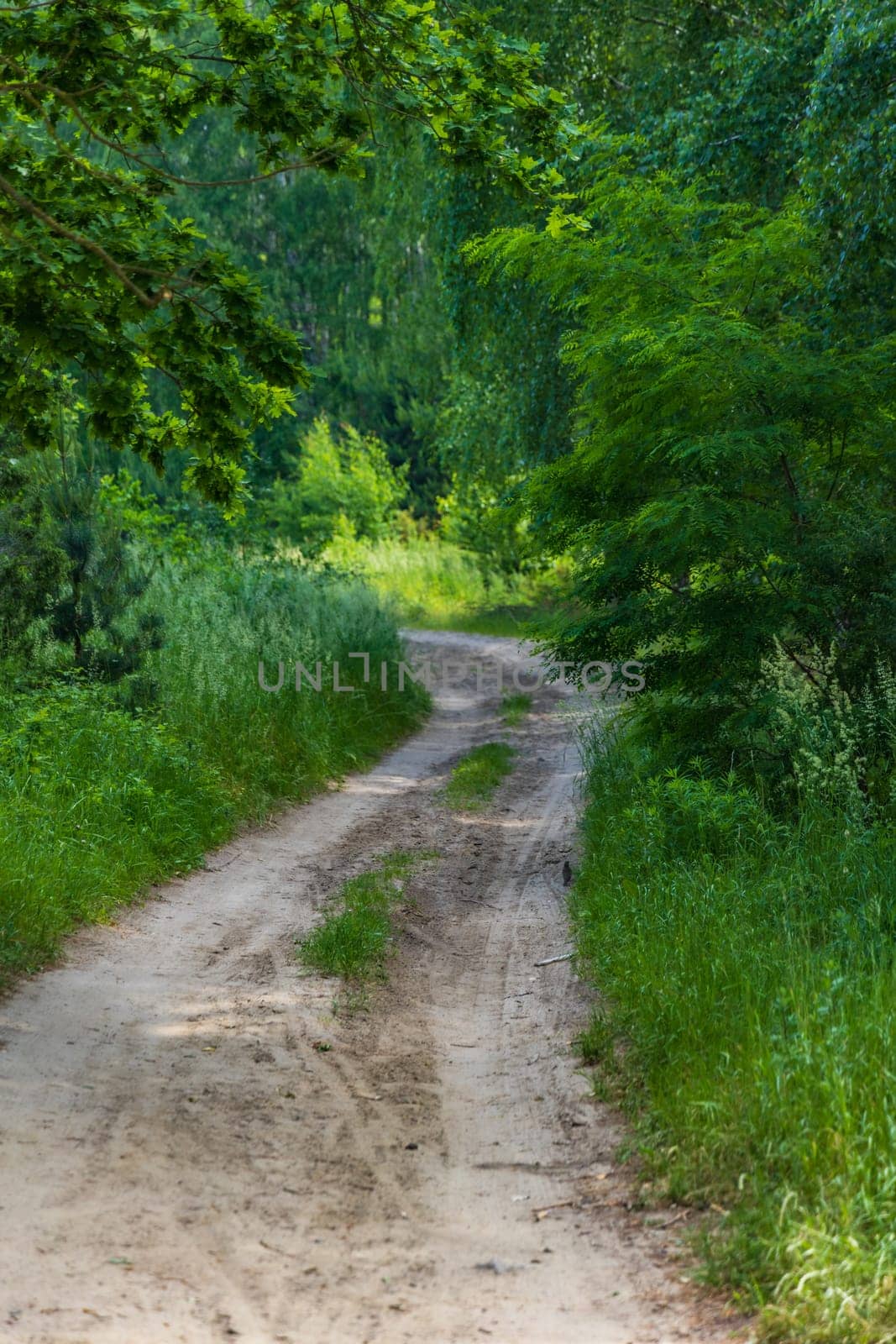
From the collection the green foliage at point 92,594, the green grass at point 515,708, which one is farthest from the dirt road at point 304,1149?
the green grass at point 515,708

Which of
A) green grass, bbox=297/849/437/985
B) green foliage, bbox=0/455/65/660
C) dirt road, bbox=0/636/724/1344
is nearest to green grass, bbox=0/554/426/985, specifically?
dirt road, bbox=0/636/724/1344

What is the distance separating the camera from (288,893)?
8.43 meters

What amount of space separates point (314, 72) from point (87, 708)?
4949 millimetres

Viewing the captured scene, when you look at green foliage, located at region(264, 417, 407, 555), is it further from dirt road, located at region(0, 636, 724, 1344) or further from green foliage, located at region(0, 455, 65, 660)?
dirt road, located at region(0, 636, 724, 1344)

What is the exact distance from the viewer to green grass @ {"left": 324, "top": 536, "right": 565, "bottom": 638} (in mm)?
26047

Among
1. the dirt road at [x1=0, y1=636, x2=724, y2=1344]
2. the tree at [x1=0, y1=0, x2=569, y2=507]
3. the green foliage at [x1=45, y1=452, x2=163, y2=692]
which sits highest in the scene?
the tree at [x1=0, y1=0, x2=569, y2=507]

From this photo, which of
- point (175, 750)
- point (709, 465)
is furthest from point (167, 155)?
point (175, 750)

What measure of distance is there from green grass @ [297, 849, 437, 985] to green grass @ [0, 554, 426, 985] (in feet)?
4.11

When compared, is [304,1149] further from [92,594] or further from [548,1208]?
[92,594]

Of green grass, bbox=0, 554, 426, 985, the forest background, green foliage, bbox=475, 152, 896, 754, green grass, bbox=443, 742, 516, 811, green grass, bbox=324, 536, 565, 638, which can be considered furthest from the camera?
green grass, bbox=324, 536, 565, 638

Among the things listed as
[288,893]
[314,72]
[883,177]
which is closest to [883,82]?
[883,177]

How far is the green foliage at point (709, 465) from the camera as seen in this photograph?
313 inches

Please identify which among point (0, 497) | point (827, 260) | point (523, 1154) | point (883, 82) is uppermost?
point (883, 82)

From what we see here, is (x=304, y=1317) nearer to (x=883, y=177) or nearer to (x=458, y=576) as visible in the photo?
(x=883, y=177)
